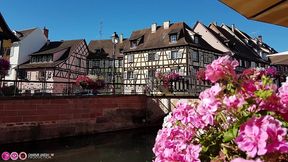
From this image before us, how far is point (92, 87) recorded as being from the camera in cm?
1678

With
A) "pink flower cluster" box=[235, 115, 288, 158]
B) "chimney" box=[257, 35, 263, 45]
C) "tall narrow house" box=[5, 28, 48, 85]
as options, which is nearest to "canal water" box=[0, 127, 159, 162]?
"pink flower cluster" box=[235, 115, 288, 158]

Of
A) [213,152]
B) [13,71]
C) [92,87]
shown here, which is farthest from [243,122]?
[13,71]

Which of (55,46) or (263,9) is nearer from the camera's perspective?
(263,9)

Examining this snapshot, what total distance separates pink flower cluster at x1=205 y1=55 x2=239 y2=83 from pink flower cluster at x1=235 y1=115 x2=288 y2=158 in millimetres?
485

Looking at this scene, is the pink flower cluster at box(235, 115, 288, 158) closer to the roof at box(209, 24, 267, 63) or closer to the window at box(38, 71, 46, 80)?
the window at box(38, 71, 46, 80)

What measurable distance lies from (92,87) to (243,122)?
1571 cm

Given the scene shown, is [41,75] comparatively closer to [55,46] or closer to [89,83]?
[55,46]

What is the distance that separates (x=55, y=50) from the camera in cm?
3547

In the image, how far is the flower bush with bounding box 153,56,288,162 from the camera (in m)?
1.28

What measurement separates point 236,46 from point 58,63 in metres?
22.2

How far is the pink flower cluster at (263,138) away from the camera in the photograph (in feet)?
4.07

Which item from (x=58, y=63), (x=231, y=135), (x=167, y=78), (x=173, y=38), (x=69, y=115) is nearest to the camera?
(x=231, y=135)

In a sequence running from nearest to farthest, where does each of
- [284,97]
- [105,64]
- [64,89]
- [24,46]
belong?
[284,97]
[64,89]
[24,46]
[105,64]

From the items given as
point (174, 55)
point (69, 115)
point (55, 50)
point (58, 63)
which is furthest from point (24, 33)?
point (69, 115)
